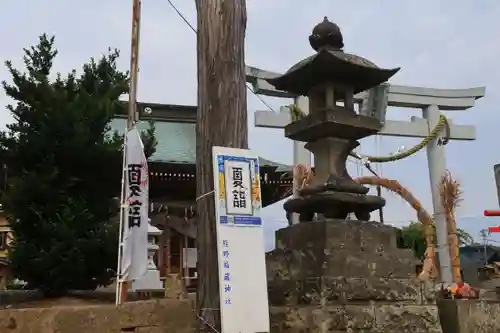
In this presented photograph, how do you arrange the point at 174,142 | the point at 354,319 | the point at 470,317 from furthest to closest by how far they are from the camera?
the point at 174,142
the point at 470,317
the point at 354,319

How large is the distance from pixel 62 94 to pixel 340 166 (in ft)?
13.0

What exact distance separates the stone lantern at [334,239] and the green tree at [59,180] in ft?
8.84

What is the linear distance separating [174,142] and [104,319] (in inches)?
338

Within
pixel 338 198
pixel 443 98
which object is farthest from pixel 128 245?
pixel 443 98

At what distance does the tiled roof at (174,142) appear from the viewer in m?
12.2

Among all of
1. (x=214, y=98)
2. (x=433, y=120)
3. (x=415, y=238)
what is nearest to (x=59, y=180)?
(x=214, y=98)

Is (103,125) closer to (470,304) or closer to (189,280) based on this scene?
(470,304)

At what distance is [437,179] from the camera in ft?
51.2

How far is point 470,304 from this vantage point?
5.71m

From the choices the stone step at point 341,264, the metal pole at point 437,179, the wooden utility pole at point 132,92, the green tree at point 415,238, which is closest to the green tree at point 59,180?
the wooden utility pole at point 132,92

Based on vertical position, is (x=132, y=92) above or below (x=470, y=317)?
above

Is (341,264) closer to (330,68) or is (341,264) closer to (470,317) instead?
(470,317)

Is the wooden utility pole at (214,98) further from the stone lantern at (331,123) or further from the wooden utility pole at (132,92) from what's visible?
the wooden utility pole at (132,92)

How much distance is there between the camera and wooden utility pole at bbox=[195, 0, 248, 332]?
14.1 feet
